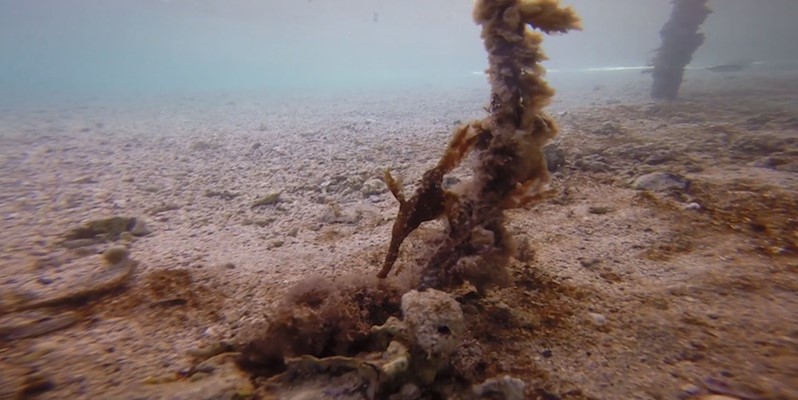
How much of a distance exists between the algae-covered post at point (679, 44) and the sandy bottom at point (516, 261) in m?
→ 6.72

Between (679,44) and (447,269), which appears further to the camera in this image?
(679,44)

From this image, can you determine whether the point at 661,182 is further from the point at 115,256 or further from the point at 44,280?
the point at 44,280

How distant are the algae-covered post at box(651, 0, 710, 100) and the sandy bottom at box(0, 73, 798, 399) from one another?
6721 mm

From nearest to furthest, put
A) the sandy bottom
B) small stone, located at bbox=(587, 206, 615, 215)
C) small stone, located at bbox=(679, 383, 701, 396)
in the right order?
small stone, located at bbox=(679, 383, 701, 396) → the sandy bottom → small stone, located at bbox=(587, 206, 615, 215)

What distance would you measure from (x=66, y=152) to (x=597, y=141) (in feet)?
44.9

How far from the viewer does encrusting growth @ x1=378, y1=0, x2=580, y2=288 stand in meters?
2.11

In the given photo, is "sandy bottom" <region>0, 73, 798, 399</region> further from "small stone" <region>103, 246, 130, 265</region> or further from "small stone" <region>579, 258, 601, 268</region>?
"small stone" <region>103, 246, 130, 265</region>

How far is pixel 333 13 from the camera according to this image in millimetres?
59031

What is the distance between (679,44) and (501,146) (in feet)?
54.8

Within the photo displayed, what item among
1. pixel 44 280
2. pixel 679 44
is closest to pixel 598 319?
pixel 44 280

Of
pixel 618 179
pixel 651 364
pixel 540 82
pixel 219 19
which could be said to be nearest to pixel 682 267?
pixel 651 364

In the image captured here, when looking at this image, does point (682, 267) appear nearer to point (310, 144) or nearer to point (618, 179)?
point (618, 179)

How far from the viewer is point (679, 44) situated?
45.1ft

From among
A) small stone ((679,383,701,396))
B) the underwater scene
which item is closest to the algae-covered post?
the underwater scene
